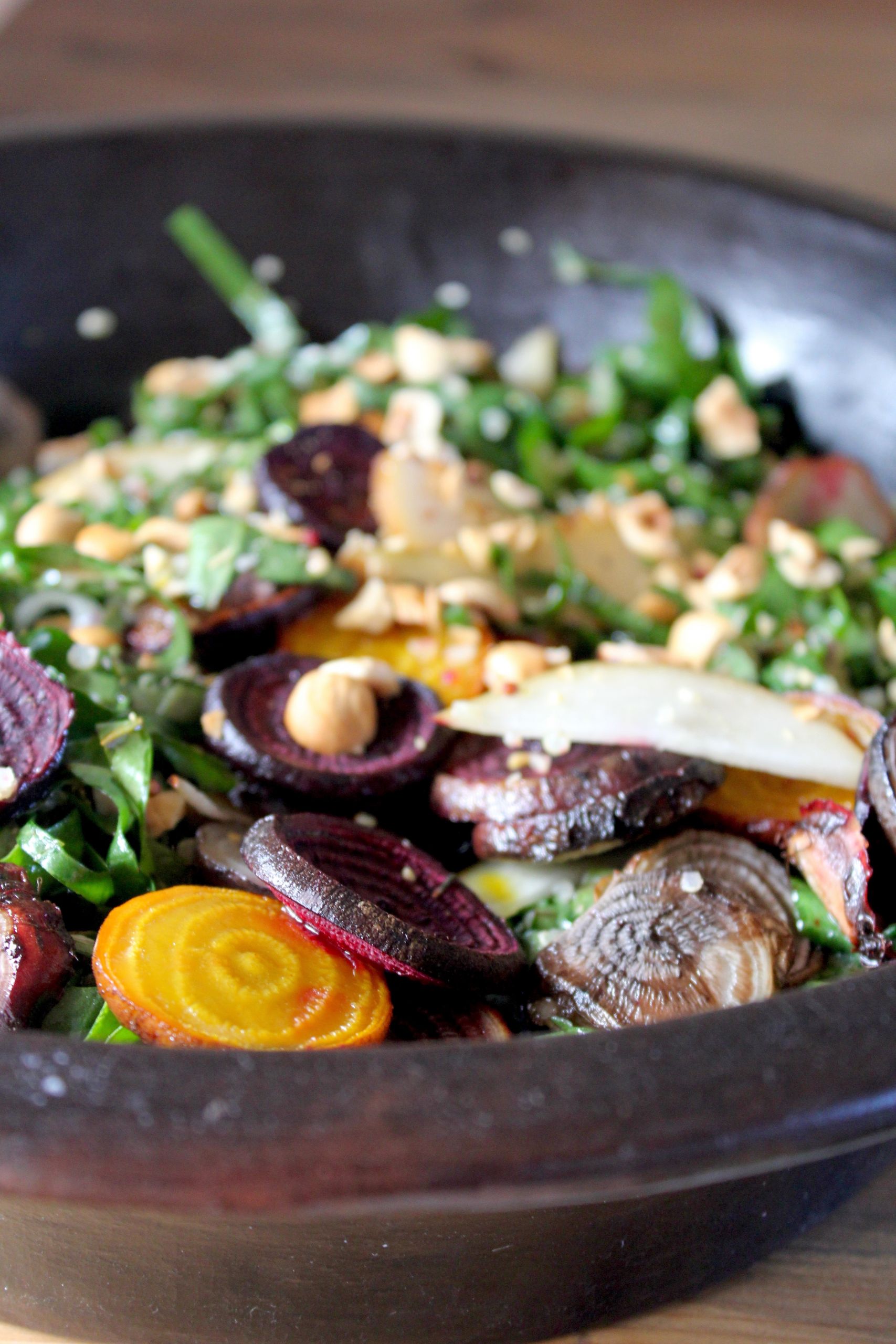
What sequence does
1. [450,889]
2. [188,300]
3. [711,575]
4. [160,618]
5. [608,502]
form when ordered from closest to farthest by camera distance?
[450,889] → [160,618] → [711,575] → [608,502] → [188,300]

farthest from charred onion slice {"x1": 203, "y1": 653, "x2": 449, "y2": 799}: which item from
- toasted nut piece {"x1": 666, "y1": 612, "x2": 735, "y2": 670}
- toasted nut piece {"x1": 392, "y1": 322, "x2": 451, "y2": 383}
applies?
toasted nut piece {"x1": 392, "y1": 322, "x2": 451, "y2": 383}

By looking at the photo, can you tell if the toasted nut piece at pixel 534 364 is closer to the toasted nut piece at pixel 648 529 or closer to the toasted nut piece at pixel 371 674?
the toasted nut piece at pixel 648 529

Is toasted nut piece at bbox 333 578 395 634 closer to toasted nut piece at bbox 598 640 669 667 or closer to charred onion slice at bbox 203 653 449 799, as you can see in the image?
charred onion slice at bbox 203 653 449 799

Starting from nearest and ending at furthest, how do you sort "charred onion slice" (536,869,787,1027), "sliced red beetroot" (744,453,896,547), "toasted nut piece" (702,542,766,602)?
"charred onion slice" (536,869,787,1027), "toasted nut piece" (702,542,766,602), "sliced red beetroot" (744,453,896,547)

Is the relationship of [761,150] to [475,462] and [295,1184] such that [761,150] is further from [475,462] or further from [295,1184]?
[295,1184]

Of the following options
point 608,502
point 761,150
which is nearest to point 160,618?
point 608,502

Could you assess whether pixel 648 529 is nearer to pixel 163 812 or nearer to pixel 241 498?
pixel 241 498

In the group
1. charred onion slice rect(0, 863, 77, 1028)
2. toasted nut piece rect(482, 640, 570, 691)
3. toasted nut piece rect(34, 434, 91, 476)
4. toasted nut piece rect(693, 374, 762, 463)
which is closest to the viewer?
charred onion slice rect(0, 863, 77, 1028)
